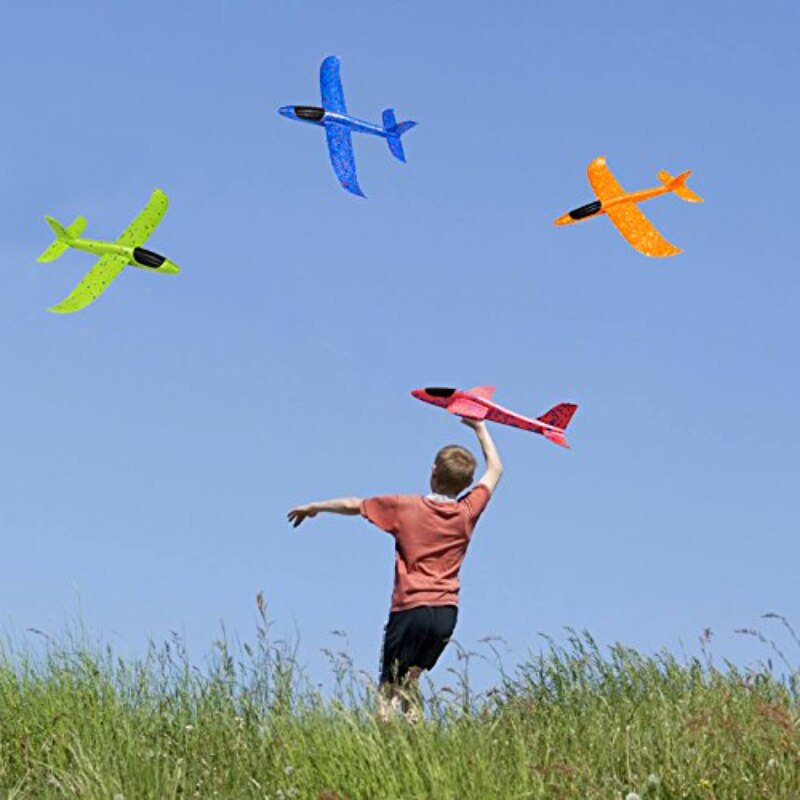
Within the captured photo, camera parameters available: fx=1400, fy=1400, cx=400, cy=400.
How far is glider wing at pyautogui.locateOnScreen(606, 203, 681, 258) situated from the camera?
9.05 m

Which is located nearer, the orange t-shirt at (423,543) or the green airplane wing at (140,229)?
the orange t-shirt at (423,543)

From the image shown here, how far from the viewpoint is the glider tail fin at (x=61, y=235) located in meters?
9.73

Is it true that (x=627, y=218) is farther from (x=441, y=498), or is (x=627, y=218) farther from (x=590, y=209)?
(x=441, y=498)

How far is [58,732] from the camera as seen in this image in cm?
736

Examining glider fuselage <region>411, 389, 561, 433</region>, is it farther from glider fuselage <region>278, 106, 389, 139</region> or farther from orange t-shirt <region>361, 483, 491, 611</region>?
glider fuselage <region>278, 106, 389, 139</region>

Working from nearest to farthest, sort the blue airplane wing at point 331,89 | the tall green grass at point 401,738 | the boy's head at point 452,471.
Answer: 1. the tall green grass at point 401,738
2. the boy's head at point 452,471
3. the blue airplane wing at point 331,89

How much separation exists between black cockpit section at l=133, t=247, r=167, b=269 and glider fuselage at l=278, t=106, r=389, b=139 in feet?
8.65

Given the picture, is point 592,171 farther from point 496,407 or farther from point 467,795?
point 467,795

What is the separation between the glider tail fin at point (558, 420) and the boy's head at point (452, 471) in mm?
573

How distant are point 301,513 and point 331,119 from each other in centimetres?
397

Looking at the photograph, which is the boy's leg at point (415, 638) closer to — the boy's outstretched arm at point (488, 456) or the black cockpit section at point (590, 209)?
the boy's outstretched arm at point (488, 456)

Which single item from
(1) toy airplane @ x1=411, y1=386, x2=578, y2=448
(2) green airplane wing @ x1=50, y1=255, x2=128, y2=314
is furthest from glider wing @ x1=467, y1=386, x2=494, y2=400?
(2) green airplane wing @ x1=50, y1=255, x2=128, y2=314

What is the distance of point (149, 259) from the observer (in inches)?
344

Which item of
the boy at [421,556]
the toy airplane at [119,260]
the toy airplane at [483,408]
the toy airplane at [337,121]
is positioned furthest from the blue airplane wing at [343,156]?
the boy at [421,556]
